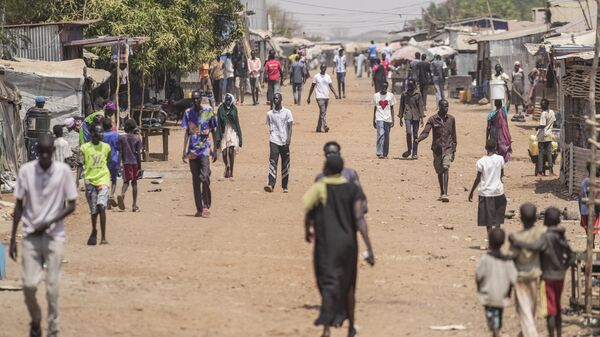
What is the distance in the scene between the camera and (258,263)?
1333 centimetres

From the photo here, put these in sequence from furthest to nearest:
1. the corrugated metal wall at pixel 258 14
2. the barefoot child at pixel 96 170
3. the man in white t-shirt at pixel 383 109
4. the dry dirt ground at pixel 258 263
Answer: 1. the corrugated metal wall at pixel 258 14
2. the man in white t-shirt at pixel 383 109
3. the barefoot child at pixel 96 170
4. the dry dirt ground at pixel 258 263

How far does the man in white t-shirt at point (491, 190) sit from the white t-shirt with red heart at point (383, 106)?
32.5 ft

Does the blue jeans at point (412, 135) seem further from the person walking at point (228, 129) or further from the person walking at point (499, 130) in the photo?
the person walking at point (499, 130)

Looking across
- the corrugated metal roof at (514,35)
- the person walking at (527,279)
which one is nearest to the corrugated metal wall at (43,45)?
the corrugated metal roof at (514,35)

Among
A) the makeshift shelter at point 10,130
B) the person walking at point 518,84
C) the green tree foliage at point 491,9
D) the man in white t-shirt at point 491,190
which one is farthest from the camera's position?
the green tree foliage at point 491,9

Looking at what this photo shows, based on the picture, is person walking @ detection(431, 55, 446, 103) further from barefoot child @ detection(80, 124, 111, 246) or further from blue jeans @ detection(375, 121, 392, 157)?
barefoot child @ detection(80, 124, 111, 246)

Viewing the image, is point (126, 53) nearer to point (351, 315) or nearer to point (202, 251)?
point (202, 251)

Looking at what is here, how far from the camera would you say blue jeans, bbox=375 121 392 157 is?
971 inches

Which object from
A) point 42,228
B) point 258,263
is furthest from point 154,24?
point 42,228

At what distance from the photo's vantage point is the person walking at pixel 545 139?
22.5 metres

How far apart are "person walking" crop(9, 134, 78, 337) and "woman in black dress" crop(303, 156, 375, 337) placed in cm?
191

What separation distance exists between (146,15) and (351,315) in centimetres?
2094

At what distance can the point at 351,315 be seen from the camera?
9.73 m

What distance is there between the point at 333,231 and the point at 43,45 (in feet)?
56.5
